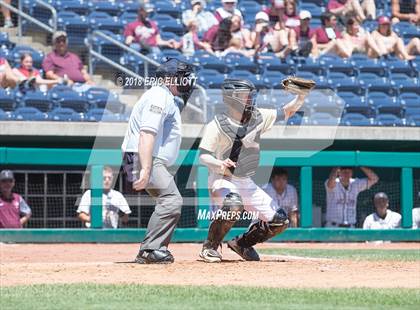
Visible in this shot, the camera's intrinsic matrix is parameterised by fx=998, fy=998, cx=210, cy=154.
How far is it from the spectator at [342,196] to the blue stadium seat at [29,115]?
172 inches

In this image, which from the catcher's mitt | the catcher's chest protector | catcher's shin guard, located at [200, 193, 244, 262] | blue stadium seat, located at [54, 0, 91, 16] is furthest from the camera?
blue stadium seat, located at [54, 0, 91, 16]

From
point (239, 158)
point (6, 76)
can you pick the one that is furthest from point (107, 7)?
point (239, 158)

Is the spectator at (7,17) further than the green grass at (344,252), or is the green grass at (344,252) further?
the spectator at (7,17)

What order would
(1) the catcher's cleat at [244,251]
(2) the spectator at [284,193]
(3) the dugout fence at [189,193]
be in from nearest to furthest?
(1) the catcher's cleat at [244,251]
(3) the dugout fence at [189,193]
(2) the spectator at [284,193]

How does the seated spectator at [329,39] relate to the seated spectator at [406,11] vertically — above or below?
below

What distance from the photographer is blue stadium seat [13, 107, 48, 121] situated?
14.8 meters

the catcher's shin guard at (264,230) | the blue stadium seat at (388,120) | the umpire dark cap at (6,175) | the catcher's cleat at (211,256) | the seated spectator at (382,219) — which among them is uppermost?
the catcher's shin guard at (264,230)

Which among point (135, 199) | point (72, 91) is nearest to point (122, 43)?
point (72, 91)

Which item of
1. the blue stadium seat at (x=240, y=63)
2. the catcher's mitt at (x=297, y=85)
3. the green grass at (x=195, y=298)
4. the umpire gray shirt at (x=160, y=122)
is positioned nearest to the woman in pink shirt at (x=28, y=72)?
the blue stadium seat at (x=240, y=63)

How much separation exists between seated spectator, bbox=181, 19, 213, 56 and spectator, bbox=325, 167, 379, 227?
344cm

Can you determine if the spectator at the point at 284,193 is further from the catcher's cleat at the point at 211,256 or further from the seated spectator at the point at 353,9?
the catcher's cleat at the point at 211,256

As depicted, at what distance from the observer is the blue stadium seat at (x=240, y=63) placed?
16.8 m

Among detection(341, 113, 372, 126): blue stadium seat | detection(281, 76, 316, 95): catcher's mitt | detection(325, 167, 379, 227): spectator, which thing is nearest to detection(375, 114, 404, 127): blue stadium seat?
detection(341, 113, 372, 126): blue stadium seat

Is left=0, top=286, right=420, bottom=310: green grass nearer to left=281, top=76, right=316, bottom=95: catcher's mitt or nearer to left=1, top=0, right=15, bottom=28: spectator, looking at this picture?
left=281, top=76, right=316, bottom=95: catcher's mitt
